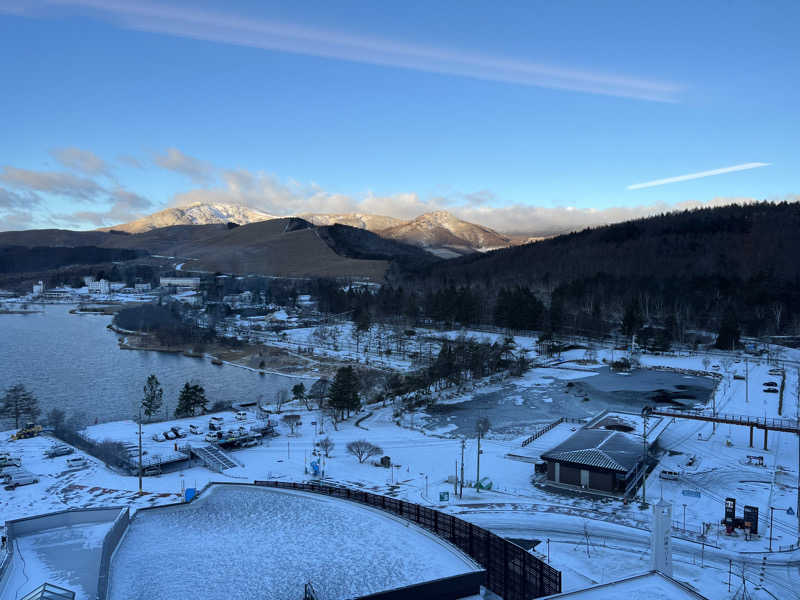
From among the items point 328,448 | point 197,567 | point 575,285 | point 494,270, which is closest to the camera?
point 197,567

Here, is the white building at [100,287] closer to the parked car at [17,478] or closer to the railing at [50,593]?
the parked car at [17,478]

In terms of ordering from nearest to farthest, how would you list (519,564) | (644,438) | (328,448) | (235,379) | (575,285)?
(519,564) < (644,438) < (328,448) < (235,379) < (575,285)

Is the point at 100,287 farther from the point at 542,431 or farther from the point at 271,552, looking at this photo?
the point at 271,552

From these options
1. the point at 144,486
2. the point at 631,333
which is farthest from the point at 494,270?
the point at 144,486

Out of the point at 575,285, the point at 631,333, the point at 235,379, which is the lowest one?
the point at 235,379

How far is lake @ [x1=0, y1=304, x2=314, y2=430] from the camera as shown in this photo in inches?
838

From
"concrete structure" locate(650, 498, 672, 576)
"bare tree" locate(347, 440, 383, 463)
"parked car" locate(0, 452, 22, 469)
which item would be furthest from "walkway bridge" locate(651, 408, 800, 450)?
"parked car" locate(0, 452, 22, 469)

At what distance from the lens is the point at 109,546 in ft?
19.0

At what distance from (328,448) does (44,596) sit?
9.08m

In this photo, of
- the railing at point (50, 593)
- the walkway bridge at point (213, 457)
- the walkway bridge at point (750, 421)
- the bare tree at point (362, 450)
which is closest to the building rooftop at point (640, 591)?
the railing at point (50, 593)

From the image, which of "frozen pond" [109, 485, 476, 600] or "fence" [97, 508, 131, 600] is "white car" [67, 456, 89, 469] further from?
"fence" [97, 508, 131, 600]

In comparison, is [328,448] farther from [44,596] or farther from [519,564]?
[44,596]

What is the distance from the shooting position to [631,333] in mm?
32719

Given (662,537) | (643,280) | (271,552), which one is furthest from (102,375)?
(643,280)
